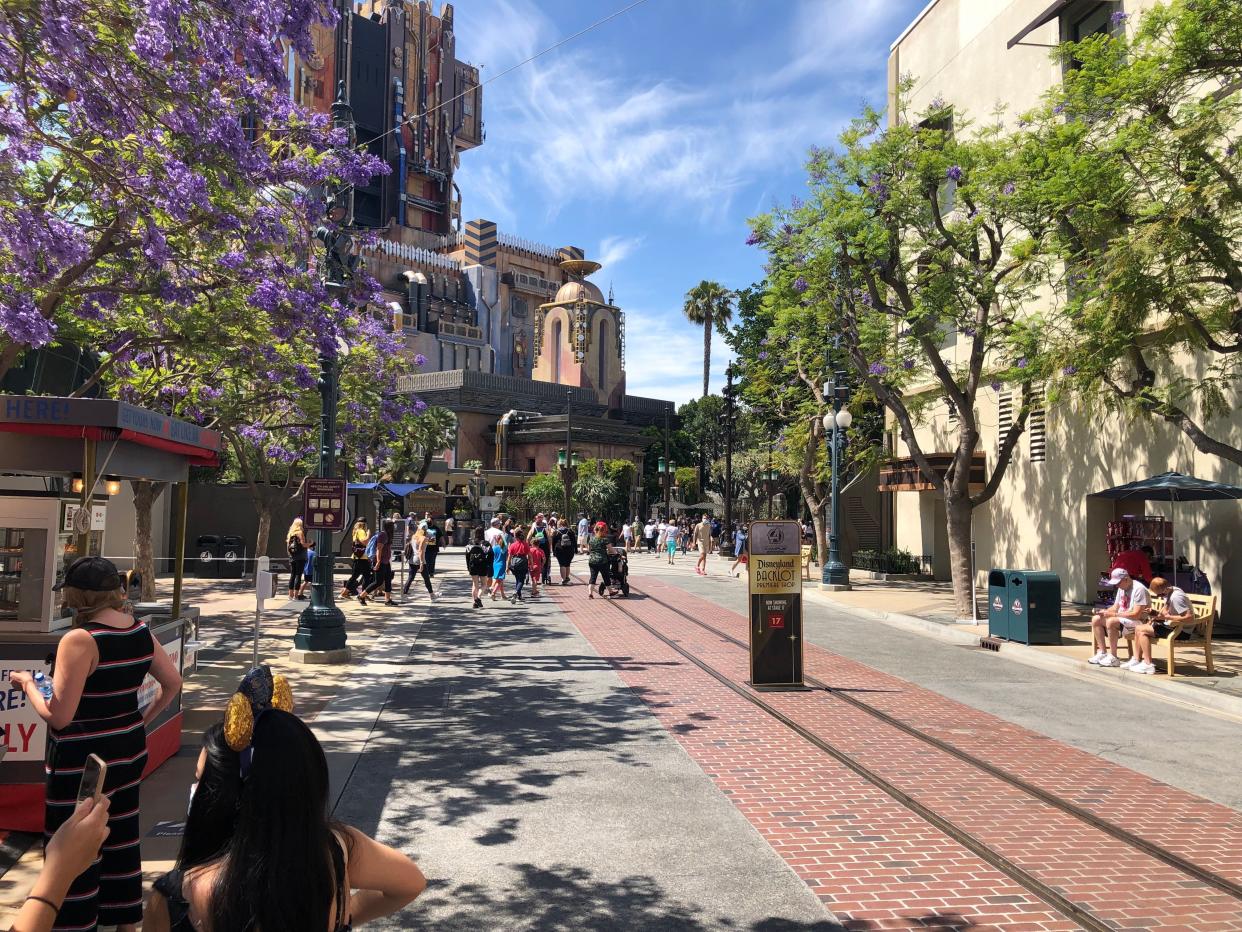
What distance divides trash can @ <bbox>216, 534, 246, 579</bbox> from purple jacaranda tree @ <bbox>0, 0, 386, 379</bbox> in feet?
40.1

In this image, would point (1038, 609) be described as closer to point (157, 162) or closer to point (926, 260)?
point (926, 260)

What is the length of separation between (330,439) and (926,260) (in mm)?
12210

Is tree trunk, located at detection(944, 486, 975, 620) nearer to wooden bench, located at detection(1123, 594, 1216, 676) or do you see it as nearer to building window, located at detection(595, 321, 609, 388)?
wooden bench, located at detection(1123, 594, 1216, 676)

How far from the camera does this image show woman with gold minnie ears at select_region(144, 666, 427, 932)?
6.45 ft

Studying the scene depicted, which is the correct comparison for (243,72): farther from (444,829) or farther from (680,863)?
(680,863)

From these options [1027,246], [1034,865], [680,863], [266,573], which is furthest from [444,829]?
[1027,246]

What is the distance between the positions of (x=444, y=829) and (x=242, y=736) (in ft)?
13.4

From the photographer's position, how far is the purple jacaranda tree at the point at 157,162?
7832mm

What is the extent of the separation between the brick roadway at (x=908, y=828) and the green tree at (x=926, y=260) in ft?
26.3

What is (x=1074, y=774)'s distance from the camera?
24.0 feet

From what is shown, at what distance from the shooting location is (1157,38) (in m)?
12.1

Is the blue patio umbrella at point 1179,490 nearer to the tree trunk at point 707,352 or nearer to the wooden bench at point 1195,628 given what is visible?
the wooden bench at point 1195,628

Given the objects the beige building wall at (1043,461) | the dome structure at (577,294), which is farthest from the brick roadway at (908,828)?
the dome structure at (577,294)

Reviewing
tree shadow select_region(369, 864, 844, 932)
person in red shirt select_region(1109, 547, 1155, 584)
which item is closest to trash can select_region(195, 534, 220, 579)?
person in red shirt select_region(1109, 547, 1155, 584)
